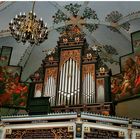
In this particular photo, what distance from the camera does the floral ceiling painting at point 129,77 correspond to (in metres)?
13.6

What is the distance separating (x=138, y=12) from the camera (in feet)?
46.5

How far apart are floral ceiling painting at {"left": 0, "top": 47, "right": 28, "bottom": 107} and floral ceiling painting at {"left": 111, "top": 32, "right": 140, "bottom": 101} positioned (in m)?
3.76

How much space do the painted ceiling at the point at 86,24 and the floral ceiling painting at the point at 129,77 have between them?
0.91 m

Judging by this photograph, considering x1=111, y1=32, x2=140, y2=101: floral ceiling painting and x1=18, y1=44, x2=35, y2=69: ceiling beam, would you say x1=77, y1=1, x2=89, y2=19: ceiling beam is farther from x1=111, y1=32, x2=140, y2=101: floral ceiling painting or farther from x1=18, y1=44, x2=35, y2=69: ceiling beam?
x1=18, y1=44, x2=35, y2=69: ceiling beam

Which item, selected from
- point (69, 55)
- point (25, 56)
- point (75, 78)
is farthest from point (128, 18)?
point (25, 56)

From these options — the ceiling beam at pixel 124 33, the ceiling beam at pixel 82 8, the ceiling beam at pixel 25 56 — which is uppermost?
the ceiling beam at pixel 82 8

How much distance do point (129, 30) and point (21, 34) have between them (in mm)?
5705

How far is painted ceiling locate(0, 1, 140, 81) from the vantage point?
47.8 ft

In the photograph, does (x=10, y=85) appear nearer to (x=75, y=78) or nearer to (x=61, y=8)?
(x=75, y=78)

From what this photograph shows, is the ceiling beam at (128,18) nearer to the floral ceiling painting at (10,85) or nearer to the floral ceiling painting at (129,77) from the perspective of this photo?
the floral ceiling painting at (129,77)

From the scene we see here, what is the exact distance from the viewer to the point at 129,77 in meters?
14.1

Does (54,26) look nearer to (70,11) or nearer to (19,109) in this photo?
(70,11)

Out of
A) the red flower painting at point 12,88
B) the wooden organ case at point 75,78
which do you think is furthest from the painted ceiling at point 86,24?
the red flower painting at point 12,88

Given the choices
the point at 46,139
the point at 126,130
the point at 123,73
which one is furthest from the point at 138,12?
the point at 46,139
